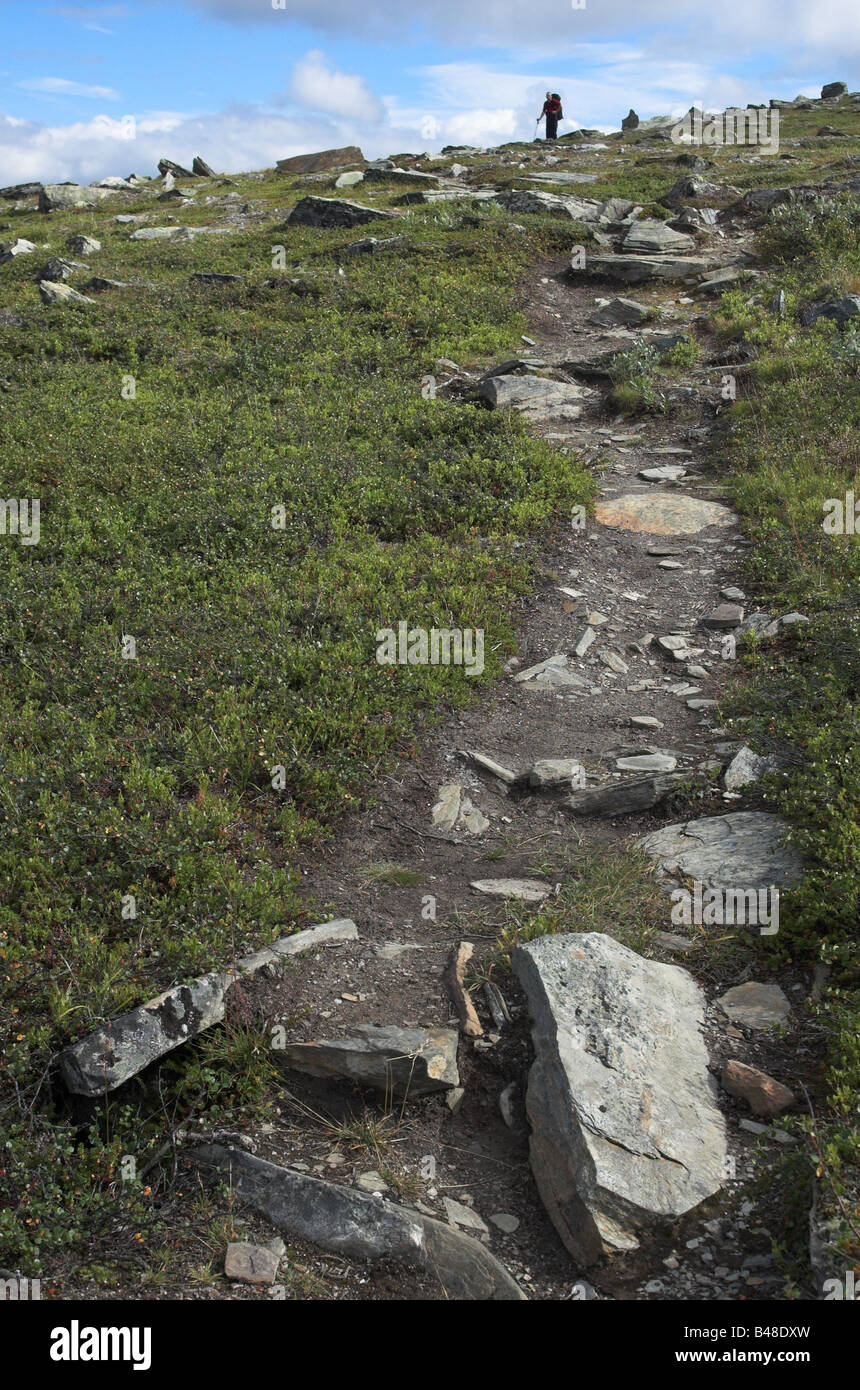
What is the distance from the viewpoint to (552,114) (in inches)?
1896

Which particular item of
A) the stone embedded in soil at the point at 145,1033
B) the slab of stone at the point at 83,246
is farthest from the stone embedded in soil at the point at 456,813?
the slab of stone at the point at 83,246

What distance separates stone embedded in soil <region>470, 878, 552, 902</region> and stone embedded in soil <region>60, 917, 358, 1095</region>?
6.35 ft

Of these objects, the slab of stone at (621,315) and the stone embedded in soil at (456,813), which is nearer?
the stone embedded in soil at (456,813)

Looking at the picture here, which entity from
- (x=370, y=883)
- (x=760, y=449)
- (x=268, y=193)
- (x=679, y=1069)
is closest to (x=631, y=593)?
(x=760, y=449)

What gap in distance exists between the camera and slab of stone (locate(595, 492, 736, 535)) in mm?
13375

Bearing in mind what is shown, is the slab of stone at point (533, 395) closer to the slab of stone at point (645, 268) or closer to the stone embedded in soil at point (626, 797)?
the slab of stone at point (645, 268)

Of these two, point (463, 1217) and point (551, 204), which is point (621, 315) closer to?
point (551, 204)

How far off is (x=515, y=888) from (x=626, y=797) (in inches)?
59.2

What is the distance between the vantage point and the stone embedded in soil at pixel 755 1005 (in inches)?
232

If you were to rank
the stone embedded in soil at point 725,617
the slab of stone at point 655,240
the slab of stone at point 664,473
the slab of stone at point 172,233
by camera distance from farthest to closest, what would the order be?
the slab of stone at point 172,233, the slab of stone at point 655,240, the slab of stone at point 664,473, the stone embedded in soil at point 725,617

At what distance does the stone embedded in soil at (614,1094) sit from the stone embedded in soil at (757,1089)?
5.0 inches
